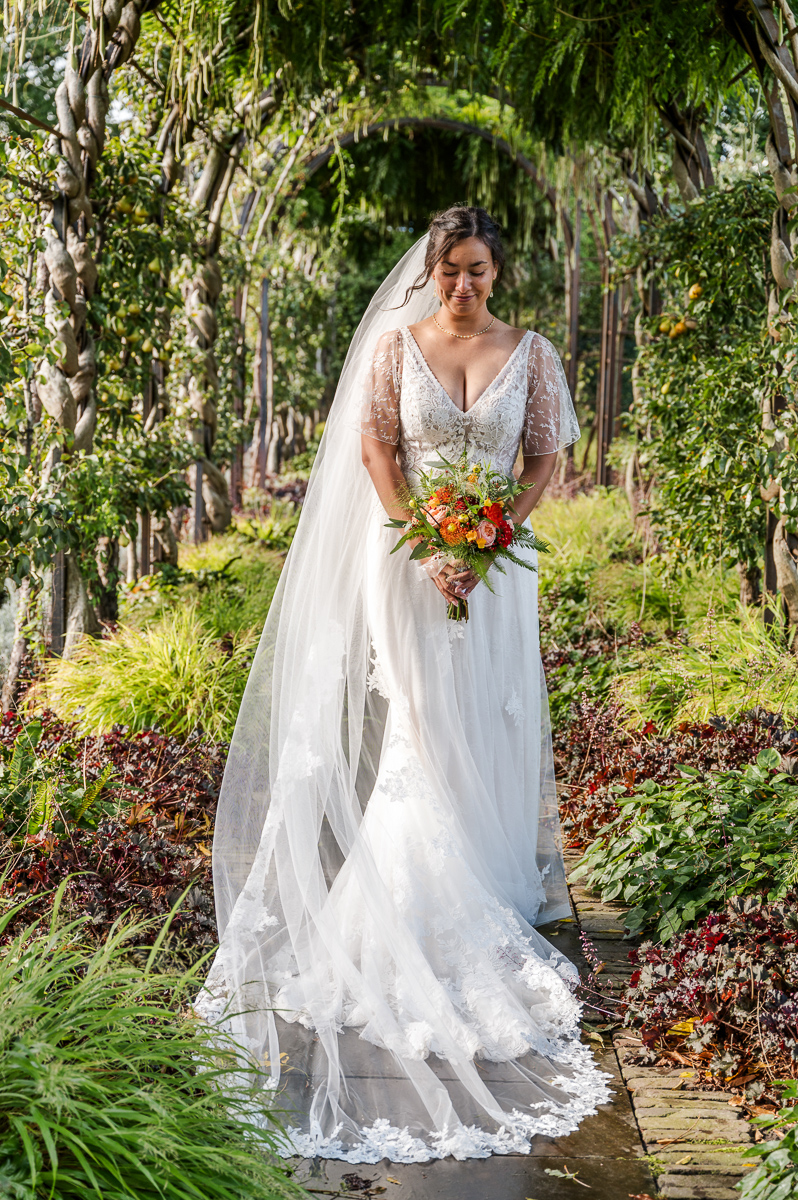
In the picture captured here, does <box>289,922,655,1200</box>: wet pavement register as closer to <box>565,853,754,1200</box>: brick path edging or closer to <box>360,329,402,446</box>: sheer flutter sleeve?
<box>565,853,754,1200</box>: brick path edging

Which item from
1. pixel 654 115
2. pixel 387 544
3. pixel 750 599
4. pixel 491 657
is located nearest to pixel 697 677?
pixel 750 599

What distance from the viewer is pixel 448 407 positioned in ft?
10.5

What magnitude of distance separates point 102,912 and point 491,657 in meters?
1.46

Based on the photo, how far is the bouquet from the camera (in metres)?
3.02

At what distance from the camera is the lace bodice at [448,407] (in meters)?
3.22

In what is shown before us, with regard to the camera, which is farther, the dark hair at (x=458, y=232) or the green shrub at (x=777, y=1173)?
the dark hair at (x=458, y=232)

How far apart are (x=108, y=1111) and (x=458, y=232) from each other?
2.48 meters

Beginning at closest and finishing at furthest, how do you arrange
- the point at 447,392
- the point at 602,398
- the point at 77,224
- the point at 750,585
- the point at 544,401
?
1. the point at 447,392
2. the point at 544,401
3. the point at 77,224
4. the point at 750,585
5. the point at 602,398

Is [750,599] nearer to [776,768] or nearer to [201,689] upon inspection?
[776,768]

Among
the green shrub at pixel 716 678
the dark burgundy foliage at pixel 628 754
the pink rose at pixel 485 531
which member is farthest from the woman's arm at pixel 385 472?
the green shrub at pixel 716 678

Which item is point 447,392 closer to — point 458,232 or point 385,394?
point 385,394

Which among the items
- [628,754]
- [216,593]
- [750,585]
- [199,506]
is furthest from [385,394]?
[199,506]

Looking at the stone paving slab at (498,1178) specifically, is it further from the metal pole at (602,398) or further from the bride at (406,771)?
the metal pole at (602,398)

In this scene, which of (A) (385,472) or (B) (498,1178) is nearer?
(B) (498,1178)
